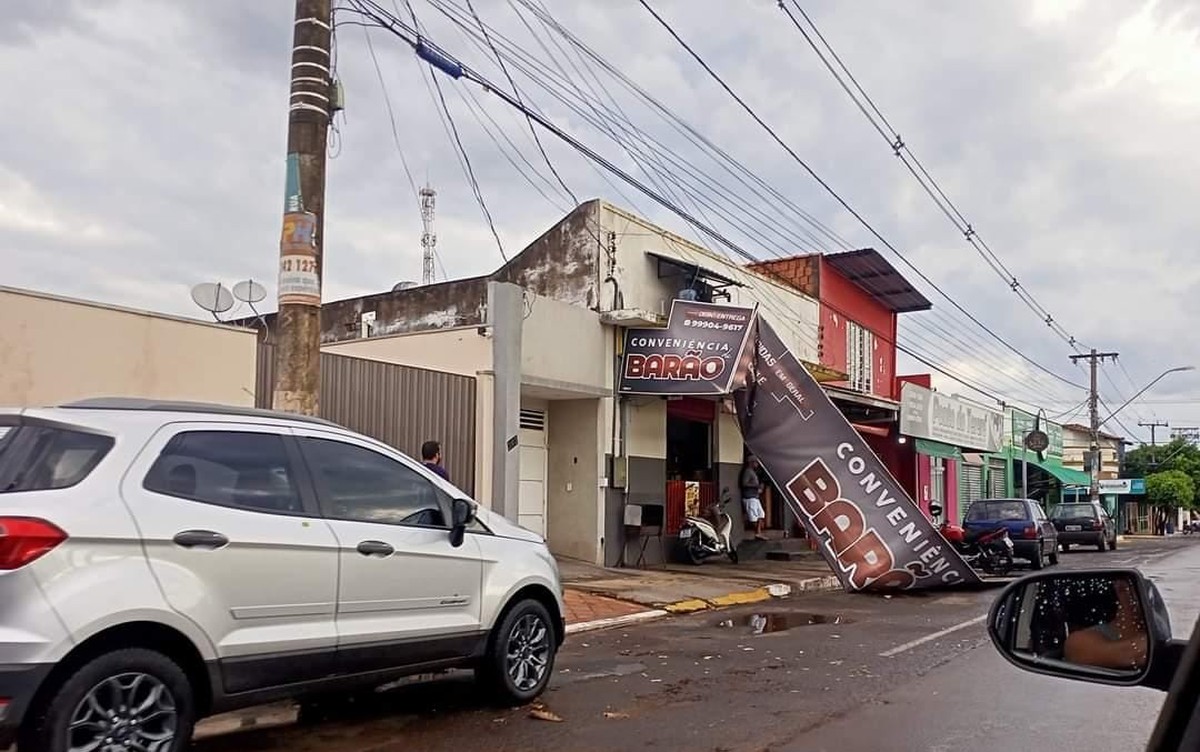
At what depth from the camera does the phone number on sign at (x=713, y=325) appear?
17.0 meters

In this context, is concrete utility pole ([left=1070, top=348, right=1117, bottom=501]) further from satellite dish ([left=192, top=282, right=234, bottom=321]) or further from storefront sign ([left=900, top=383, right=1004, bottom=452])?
satellite dish ([left=192, top=282, right=234, bottom=321])

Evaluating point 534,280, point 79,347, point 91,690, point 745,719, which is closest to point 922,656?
point 745,719

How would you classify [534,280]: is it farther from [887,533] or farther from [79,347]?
[79,347]

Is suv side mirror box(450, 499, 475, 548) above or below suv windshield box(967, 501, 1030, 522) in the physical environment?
above

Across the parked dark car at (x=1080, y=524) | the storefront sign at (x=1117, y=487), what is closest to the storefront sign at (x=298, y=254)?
the parked dark car at (x=1080, y=524)

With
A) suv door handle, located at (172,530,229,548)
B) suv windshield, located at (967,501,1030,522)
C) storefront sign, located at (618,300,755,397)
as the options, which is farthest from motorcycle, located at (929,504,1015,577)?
suv door handle, located at (172,530,229,548)

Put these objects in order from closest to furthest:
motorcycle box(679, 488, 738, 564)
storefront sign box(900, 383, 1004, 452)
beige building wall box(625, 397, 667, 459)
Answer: beige building wall box(625, 397, 667, 459), motorcycle box(679, 488, 738, 564), storefront sign box(900, 383, 1004, 452)

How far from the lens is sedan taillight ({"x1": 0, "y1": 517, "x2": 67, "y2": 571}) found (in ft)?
15.0

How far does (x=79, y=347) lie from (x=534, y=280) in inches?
381

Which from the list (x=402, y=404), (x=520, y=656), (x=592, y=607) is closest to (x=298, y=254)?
(x=520, y=656)

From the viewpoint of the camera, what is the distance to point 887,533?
15406mm

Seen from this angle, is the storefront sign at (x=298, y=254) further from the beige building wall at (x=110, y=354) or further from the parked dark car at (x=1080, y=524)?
the parked dark car at (x=1080, y=524)

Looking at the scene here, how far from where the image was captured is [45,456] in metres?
5.01

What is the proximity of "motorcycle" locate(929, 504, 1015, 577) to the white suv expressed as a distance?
14.4m
